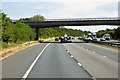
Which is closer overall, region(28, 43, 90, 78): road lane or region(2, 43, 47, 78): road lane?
region(28, 43, 90, 78): road lane

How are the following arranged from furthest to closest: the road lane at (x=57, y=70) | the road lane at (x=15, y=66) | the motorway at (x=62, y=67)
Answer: the road lane at (x=15, y=66)
the motorway at (x=62, y=67)
the road lane at (x=57, y=70)

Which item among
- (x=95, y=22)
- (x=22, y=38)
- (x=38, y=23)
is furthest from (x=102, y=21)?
(x=22, y=38)

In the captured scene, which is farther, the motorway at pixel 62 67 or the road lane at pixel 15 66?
the road lane at pixel 15 66

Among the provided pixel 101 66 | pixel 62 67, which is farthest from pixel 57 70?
pixel 101 66

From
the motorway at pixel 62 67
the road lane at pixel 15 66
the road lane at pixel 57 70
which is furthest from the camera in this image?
the road lane at pixel 15 66

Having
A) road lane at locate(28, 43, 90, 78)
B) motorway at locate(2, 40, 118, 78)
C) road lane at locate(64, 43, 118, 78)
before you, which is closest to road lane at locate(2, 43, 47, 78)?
motorway at locate(2, 40, 118, 78)

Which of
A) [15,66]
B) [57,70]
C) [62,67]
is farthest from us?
[15,66]

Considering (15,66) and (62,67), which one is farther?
(15,66)

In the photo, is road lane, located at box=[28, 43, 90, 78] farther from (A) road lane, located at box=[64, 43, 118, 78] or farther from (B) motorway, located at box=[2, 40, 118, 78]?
(A) road lane, located at box=[64, 43, 118, 78]

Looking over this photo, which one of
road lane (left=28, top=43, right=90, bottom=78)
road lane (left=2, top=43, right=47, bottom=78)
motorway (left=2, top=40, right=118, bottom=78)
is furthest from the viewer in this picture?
road lane (left=2, top=43, right=47, bottom=78)

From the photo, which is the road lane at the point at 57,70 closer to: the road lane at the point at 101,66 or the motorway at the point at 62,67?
the motorway at the point at 62,67

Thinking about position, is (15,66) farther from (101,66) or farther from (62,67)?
(101,66)

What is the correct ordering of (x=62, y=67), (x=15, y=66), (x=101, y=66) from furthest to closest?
(x=101, y=66) < (x=15, y=66) < (x=62, y=67)

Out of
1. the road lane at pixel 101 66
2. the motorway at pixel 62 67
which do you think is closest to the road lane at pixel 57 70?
the motorway at pixel 62 67
